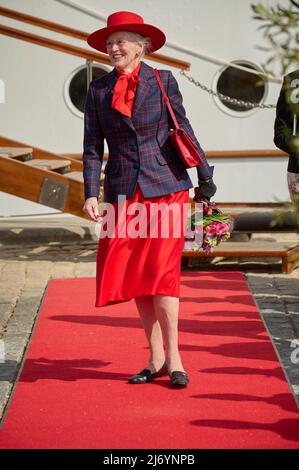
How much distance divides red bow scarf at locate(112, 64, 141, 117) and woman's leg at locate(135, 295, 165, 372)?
3.49 ft

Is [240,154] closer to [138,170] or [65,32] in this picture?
[65,32]

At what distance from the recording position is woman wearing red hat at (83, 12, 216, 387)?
22.7 ft

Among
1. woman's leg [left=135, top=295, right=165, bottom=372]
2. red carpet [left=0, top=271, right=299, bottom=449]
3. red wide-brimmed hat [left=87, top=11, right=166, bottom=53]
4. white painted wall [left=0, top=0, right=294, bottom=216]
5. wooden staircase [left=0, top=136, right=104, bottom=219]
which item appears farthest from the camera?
white painted wall [left=0, top=0, right=294, bottom=216]

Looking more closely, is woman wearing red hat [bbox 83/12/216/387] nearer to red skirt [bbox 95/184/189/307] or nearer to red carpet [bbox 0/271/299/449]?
red skirt [bbox 95/184/189/307]

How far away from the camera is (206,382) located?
23.7ft

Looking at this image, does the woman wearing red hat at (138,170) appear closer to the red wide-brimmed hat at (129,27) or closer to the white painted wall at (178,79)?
the red wide-brimmed hat at (129,27)

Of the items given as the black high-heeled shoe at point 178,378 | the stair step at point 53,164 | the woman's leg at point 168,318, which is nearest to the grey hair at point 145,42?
the woman's leg at point 168,318

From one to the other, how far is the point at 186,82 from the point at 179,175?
7745mm

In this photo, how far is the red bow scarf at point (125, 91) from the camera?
6.92m

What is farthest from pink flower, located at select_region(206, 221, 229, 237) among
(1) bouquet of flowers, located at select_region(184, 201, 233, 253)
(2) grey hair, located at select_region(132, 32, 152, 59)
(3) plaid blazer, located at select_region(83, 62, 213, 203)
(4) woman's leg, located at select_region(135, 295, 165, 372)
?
(2) grey hair, located at select_region(132, 32, 152, 59)

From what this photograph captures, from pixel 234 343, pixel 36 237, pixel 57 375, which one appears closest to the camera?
pixel 57 375
